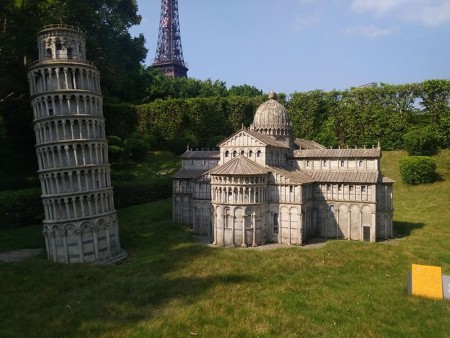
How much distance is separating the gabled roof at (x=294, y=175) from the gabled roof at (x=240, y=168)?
1.60 metres

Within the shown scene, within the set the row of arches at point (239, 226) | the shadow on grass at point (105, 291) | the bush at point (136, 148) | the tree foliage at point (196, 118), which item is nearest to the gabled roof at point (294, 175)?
the row of arches at point (239, 226)

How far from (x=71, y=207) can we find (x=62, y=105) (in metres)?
10.2

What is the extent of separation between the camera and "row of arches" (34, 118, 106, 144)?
36094 millimetres

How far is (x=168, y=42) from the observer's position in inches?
5591

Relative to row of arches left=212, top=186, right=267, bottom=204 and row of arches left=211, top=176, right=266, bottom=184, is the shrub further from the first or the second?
row of arches left=212, top=186, right=267, bottom=204

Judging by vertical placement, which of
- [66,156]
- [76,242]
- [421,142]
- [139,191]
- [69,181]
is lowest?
[76,242]

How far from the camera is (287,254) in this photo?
35031mm

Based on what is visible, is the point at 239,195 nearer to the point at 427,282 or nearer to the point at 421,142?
the point at 427,282

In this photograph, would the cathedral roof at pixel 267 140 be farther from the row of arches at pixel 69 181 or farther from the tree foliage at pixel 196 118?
the tree foliage at pixel 196 118

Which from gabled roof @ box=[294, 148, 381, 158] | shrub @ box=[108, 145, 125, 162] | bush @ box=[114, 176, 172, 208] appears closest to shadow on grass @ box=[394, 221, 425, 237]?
gabled roof @ box=[294, 148, 381, 158]

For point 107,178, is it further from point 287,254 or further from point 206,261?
point 287,254

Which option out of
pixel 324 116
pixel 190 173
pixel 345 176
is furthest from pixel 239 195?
pixel 324 116

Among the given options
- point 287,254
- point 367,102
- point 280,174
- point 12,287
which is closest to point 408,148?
point 367,102

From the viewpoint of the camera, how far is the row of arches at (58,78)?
1416 inches
